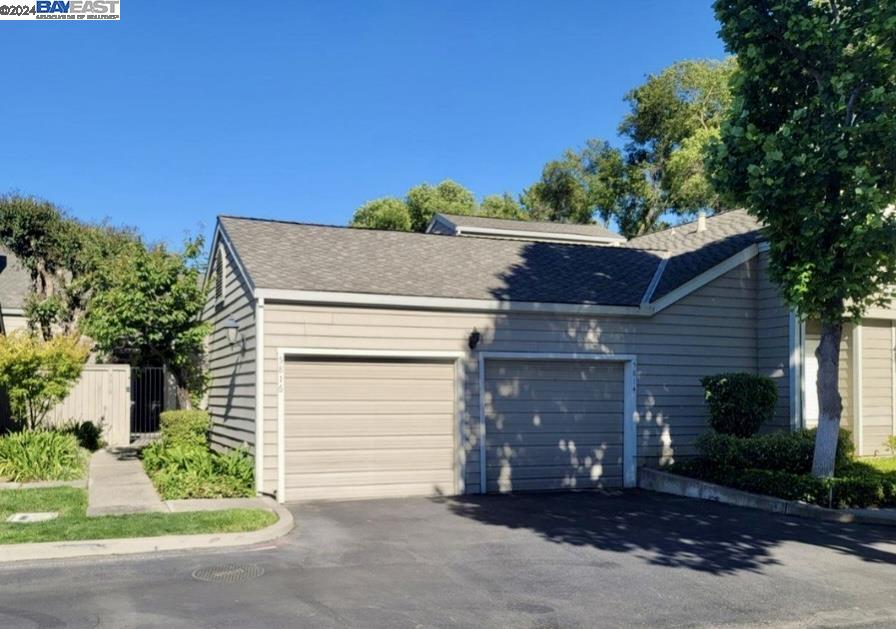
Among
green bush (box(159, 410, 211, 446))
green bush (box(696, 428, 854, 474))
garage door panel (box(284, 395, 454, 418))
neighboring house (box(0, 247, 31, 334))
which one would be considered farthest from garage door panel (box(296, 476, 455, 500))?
neighboring house (box(0, 247, 31, 334))

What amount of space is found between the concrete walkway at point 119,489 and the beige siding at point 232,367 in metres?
1.52

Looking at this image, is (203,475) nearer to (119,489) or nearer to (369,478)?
(119,489)

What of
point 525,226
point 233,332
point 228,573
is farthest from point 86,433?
point 525,226

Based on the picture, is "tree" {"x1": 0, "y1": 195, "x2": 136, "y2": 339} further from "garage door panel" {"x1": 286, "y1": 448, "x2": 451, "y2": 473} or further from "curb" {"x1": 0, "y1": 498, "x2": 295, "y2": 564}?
"curb" {"x1": 0, "y1": 498, "x2": 295, "y2": 564}

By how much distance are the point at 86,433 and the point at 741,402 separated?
14.0 metres

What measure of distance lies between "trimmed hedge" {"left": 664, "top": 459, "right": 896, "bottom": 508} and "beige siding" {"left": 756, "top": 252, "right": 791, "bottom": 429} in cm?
252

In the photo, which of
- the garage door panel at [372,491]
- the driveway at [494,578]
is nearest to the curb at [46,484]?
the garage door panel at [372,491]

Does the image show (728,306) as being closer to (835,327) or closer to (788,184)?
(835,327)

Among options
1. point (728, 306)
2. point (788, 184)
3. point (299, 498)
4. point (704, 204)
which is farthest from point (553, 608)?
point (704, 204)

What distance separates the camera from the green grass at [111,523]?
28.6 ft

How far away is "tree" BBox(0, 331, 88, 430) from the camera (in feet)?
46.1

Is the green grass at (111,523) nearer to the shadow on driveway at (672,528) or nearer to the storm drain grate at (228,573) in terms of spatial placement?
the storm drain grate at (228,573)

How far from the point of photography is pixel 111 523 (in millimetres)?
9258

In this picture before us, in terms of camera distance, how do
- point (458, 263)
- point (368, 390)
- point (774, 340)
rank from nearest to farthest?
1. point (368, 390)
2. point (774, 340)
3. point (458, 263)
